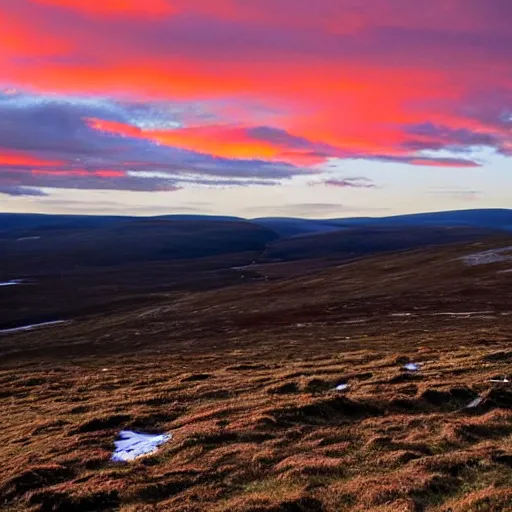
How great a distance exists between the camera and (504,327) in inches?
2159

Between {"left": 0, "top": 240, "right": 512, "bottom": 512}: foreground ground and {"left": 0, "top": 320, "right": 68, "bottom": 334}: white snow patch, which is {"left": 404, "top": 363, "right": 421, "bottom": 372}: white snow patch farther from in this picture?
{"left": 0, "top": 320, "right": 68, "bottom": 334}: white snow patch

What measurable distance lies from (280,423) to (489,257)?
368 feet

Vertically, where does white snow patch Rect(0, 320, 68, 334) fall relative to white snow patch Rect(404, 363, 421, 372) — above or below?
below

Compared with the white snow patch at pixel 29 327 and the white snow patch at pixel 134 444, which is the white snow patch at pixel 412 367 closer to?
the white snow patch at pixel 134 444

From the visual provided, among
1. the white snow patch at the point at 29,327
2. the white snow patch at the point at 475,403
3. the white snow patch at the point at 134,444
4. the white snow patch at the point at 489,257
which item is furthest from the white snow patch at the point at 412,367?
the white snow patch at the point at 29,327

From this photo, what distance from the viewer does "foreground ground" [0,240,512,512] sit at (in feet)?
58.0

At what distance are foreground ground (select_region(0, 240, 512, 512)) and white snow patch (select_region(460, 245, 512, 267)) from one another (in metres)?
55.1

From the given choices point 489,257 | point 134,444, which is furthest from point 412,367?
point 489,257

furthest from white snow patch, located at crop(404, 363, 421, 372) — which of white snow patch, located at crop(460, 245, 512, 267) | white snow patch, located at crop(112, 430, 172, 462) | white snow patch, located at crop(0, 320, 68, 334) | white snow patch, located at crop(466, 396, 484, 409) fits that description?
white snow patch, located at crop(0, 320, 68, 334)

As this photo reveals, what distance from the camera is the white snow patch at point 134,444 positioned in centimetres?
2267

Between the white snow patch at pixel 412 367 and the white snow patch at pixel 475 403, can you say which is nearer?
the white snow patch at pixel 475 403

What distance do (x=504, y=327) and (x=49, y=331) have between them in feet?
257

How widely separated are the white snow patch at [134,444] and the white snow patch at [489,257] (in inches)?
4190

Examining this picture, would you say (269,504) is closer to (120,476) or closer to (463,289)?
(120,476)
